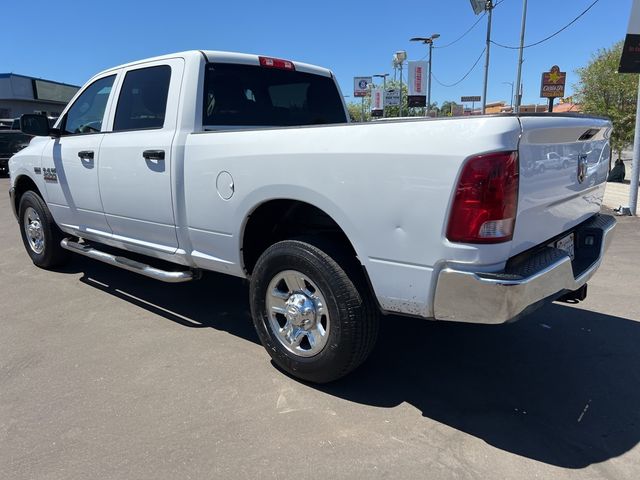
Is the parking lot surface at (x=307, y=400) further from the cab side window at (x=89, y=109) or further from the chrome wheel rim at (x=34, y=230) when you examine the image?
the cab side window at (x=89, y=109)

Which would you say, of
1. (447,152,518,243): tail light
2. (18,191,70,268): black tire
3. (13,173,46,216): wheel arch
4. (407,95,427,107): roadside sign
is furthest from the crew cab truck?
(407,95,427,107): roadside sign

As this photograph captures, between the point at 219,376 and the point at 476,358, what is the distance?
1774 mm

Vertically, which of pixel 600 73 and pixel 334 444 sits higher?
pixel 600 73

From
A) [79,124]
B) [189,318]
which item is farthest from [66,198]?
[189,318]

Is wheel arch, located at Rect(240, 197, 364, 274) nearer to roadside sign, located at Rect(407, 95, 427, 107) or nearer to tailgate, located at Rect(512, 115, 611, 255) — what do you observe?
tailgate, located at Rect(512, 115, 611, 255)

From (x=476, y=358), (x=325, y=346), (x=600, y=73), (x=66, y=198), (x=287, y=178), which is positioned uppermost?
(x=600, y=73)

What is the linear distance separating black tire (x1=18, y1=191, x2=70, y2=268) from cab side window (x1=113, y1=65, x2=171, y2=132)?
171 centimetres

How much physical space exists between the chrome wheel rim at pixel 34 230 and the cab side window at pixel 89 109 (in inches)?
45.7

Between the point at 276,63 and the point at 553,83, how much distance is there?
1627 centimetres

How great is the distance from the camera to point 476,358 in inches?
144

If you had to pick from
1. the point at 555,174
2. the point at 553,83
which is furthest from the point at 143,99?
the point at 553,83

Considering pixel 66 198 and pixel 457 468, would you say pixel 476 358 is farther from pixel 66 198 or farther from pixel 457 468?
pixel 66 198

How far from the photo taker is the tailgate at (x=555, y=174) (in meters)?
2.48

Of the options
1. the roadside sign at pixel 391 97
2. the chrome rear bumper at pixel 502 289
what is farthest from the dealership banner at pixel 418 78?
the chrome rear bumper at pixel 502 289
